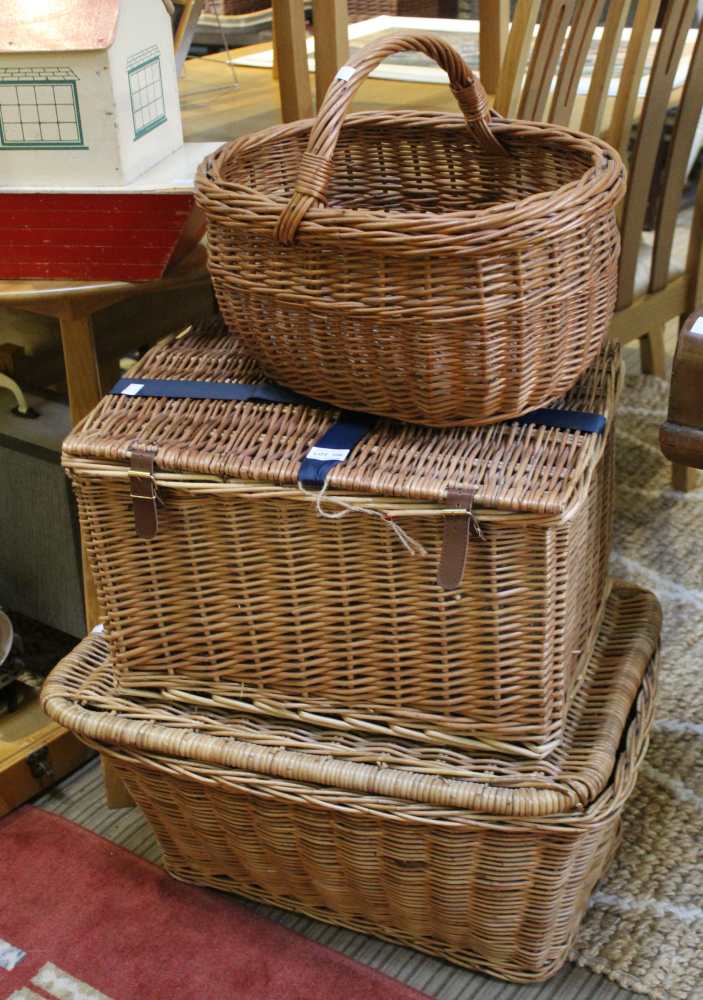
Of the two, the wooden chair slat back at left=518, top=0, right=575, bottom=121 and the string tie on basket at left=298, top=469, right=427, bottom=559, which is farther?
the wooden chair slat back at left=518, top=0, right=575, bottom=121

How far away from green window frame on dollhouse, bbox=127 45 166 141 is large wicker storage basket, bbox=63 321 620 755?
31 cm

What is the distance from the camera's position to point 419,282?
0.96m

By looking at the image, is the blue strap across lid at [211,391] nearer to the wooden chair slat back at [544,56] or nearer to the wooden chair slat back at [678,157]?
the wooden chair slat back at [544,56]

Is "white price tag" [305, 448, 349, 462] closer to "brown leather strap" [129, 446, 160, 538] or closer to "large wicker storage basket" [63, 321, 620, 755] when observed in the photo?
"large wicker storage basket" [63, 321, 620, 755]

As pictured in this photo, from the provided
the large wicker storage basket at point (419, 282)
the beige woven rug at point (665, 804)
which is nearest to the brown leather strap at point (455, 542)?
the large wicker storage basket at point (419, 282)

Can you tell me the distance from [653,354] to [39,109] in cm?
142

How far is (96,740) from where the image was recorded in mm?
1206

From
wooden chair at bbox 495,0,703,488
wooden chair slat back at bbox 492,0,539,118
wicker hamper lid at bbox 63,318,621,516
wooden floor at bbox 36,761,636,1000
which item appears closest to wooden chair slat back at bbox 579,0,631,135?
wooden chair at bbox 495,0,703,488

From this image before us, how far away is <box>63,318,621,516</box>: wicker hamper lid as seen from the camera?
100 cm

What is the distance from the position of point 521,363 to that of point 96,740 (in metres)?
0.63

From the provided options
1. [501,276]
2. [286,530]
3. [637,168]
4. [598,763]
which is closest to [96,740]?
[286,530]

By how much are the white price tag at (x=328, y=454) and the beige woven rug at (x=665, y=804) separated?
2.09 feet

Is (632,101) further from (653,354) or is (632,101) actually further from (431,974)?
(431,974)

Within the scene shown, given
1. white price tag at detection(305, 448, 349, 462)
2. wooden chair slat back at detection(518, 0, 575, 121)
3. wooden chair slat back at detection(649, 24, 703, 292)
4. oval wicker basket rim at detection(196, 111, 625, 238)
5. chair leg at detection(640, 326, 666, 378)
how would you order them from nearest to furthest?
oval wicker basket rim at detection(196, 111, 625, 238)
white price tag at detection(305, 448, 349, 462)
wooden chair slat back at detection(518, 0, 575, 121)
wooden chair slat back at detection(649, 24, 703, 292)
chair leg at detection(640, 326, 666, 378)
